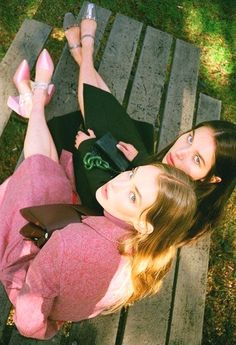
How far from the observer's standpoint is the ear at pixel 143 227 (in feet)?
5.77

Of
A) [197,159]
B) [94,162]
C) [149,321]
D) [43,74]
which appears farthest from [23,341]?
[43,74]

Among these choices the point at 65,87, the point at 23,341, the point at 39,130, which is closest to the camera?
the point at 23,341

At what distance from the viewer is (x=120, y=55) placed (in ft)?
11.1

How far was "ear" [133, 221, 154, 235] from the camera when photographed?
69.2 inches

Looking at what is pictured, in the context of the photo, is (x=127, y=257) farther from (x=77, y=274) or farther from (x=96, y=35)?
(x=96, y=35)

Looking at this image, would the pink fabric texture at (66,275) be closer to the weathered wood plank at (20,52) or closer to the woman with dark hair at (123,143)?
the woman with dark hair at (123,143)

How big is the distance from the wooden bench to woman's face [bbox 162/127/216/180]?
0.66 metres

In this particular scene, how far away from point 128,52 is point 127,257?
2035 mm

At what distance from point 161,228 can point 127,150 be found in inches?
42.7

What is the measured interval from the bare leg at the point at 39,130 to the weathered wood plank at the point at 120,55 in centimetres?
50

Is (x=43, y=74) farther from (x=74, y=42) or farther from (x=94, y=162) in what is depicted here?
(x=94, y=162)

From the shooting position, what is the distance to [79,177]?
2.66 m

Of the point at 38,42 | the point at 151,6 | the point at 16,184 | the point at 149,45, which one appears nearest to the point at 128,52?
the point at 149,45

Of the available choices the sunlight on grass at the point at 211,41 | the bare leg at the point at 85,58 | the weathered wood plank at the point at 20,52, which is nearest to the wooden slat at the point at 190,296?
the bare leg at the point at 85,58
